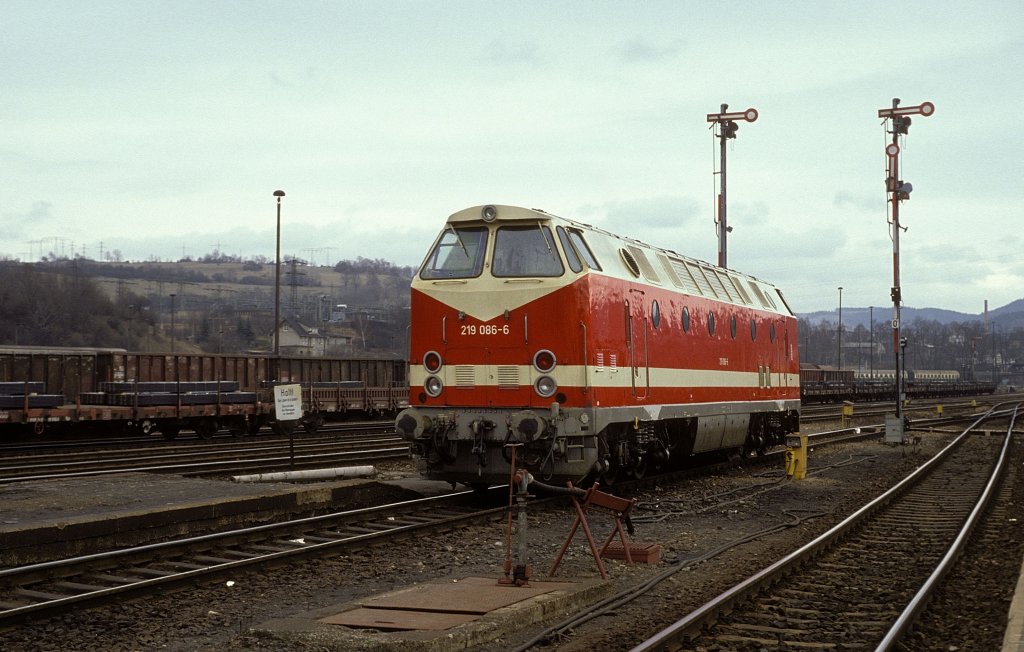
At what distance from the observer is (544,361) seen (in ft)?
47.5

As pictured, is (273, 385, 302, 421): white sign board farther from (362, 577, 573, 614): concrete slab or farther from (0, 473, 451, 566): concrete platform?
(362, 577, 573, 614): concrete slab

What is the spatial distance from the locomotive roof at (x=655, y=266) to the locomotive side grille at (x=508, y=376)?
2149 millimetres

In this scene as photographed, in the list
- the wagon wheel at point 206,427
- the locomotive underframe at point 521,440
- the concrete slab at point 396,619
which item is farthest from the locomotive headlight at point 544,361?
the wagon wheel at point 206,427

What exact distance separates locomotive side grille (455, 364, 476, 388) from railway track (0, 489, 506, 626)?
1775mm

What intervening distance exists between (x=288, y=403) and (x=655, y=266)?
6.67 m

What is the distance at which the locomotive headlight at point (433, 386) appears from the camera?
14977mm

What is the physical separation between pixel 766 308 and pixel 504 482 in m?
11.1

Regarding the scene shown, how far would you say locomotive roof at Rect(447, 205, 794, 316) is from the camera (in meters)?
15.2

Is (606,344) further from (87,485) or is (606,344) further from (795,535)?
(87,485)

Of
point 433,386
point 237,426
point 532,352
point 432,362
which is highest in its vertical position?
point 532,352

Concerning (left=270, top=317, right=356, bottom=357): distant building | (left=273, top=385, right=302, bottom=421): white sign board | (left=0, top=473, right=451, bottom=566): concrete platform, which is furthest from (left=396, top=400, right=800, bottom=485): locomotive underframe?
(left=270, top=317, right=356, bottom=357): distant building

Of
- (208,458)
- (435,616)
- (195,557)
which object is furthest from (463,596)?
(208,458)

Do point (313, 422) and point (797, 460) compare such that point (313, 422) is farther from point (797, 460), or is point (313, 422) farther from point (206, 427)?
point (797, 460)

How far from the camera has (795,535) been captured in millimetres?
13312
